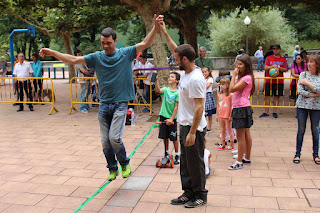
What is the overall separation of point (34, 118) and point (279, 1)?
32.7ft

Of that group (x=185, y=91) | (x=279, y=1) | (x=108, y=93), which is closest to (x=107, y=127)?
(x=108, y=93)

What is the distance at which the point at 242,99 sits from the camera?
5461 mm

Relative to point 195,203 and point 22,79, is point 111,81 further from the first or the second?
point 22,79

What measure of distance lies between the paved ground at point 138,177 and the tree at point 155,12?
3548mm

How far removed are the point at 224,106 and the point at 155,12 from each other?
5.23 metres

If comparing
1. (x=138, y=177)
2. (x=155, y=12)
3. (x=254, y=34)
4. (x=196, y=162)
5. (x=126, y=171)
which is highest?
(x=254, y=34)

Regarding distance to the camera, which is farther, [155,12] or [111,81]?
[155,12]

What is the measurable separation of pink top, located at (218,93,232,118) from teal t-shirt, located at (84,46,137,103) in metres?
2.49

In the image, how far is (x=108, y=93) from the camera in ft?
15.0

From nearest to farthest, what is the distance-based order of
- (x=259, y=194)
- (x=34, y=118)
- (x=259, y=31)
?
1. (x=259, y=194)
2. (x=34, y=118)
3. (x=259, y=31)

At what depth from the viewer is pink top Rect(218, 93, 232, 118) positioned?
6483 mm

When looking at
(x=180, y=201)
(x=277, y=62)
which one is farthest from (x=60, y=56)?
(x=277, y=62)

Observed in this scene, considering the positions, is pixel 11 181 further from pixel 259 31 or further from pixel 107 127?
pixel 259 31

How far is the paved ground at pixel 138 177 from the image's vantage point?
4258 millimetres
